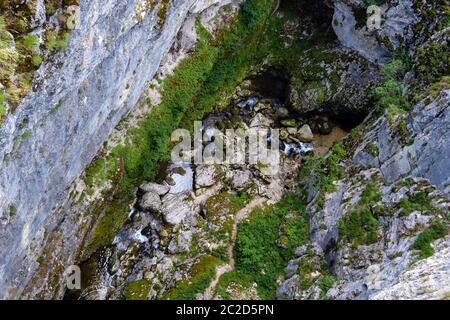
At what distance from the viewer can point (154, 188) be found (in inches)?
987

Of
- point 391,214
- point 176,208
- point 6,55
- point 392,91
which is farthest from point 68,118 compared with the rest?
point 392,91

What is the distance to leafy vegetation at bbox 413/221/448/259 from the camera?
699 inches

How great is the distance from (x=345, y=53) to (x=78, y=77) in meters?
17.7

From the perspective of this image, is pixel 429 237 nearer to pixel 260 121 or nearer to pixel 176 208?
pixel 176 208

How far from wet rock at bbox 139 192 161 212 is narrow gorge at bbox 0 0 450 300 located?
3.0 inches

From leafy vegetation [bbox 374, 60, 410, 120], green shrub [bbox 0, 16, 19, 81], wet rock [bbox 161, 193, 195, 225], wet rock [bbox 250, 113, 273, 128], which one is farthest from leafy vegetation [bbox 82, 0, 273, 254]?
green shrub [bbox 0, 16, 19, 81]

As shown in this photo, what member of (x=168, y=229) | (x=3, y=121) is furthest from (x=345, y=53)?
(x=3, y=121)

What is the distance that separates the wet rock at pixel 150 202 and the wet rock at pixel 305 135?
966 cm

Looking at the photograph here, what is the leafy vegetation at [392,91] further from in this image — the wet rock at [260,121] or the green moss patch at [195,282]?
the green moss patch at [195,282]

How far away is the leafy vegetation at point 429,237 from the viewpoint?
58.3 feet

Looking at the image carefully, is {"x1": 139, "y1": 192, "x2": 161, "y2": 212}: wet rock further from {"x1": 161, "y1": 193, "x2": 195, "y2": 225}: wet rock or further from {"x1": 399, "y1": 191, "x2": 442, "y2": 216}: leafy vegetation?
{"x1": 399, "y1": 191, "x2": 442, "y2": 216}: leafy vegetation

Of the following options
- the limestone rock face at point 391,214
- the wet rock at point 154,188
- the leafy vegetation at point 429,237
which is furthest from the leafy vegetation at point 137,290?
the leafy vegetation at point 429,237

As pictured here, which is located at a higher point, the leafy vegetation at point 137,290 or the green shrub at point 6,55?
the green shrub at point 6,55

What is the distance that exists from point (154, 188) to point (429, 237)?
1383 centimetres
